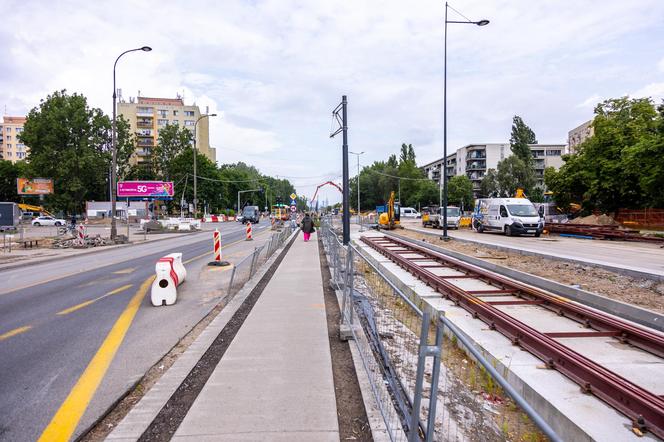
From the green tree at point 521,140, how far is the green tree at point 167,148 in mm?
60229

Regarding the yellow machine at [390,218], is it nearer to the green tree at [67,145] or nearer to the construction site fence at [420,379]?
the construction site fence at [420,379]

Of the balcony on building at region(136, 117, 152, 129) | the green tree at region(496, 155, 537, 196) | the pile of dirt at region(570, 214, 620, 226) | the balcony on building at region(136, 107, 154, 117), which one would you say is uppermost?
the balcony on building at region(136, 107, 154, 117)

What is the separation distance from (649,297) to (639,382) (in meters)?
5.48

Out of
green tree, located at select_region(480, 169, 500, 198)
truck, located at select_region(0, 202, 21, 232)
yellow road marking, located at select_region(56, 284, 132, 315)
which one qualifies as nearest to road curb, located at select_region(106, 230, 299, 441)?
yellow road marking, located at select_region(56, 284, 132, 315)

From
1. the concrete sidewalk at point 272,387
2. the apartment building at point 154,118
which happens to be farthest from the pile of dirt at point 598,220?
the apartment building at point 154,118

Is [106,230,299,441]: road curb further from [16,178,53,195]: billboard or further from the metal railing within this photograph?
[16,178,53,195]: billboard

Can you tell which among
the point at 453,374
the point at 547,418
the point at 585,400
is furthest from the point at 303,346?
the point at 585,400

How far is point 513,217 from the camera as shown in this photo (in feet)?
85.4

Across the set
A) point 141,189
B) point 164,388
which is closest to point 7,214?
point 141,189

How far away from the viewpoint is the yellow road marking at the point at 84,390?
134 inches

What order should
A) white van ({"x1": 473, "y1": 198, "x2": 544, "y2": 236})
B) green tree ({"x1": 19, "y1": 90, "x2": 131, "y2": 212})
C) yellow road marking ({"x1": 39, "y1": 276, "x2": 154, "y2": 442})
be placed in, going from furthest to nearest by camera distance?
green tree ({"x1": 19, "y1": 90, "x2": 131, "y2": 212})
white van ({"x1": 473, "y1": 198, "x2": 544, "y2": 236})
yellow road marking ({"x1": 39, "y1": 276, "x2": 154, "y2": 442})

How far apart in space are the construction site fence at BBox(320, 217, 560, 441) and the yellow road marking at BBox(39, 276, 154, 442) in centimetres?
261

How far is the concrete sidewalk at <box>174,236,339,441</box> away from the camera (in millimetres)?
3244

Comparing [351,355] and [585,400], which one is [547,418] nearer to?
[585,400]
